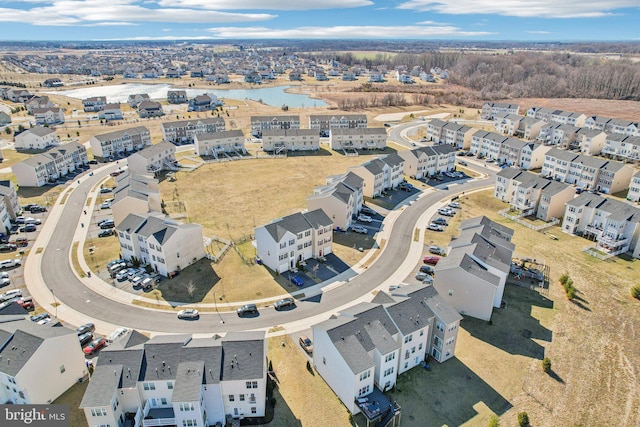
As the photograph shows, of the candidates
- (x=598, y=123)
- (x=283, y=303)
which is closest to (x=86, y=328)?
(x=283, y=303)

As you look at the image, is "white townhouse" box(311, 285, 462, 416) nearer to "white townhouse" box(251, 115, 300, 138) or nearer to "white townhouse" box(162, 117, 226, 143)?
"white townhouse" box(251, 115, 300, 138)

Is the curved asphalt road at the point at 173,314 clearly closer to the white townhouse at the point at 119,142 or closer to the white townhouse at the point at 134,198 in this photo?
the white townhouse at the point at 134,198

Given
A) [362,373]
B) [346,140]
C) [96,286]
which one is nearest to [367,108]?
[346,140]

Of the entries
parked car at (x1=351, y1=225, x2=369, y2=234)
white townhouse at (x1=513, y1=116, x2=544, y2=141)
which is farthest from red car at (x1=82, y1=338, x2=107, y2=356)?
white townhouse at (x1=513, y1=116, x2=544, y2=141)

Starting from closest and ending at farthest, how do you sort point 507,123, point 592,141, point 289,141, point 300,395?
point 300,395
point 592,141
point 289,141
point 507,123

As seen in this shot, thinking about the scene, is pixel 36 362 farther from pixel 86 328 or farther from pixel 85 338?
pixel 86 328

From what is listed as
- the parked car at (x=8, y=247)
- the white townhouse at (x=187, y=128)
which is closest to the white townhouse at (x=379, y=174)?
the white townhouse at (x=187, y=128)

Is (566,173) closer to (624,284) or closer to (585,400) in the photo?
(624,284)
